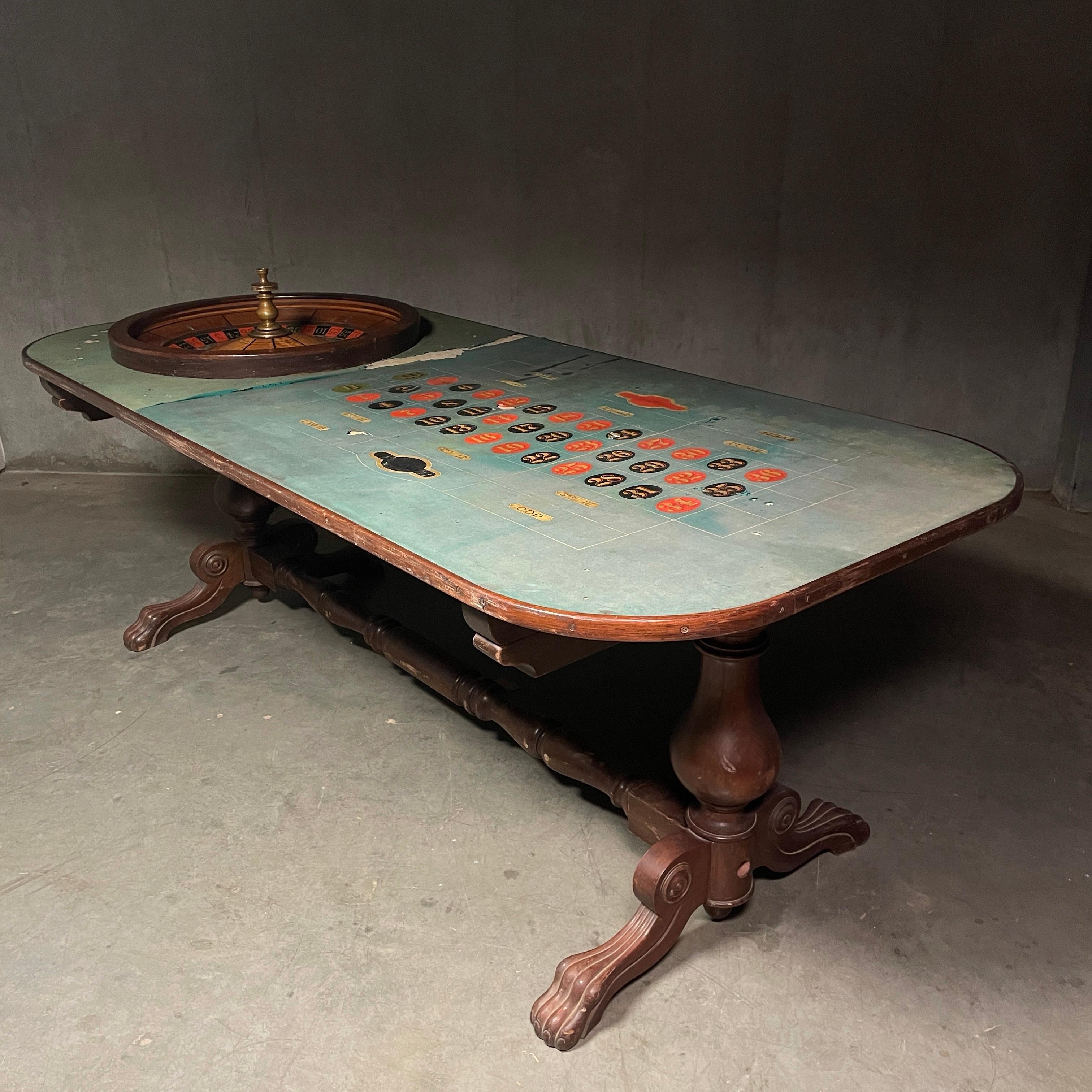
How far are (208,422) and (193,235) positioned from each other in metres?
2.49

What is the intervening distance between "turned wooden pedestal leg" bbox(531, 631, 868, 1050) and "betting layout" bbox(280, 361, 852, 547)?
29cm

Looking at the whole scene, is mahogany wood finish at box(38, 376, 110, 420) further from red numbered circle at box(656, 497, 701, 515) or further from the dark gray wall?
red numbered circle at box(656, 497, 701, 515)

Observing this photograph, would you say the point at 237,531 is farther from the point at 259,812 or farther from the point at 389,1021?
the point at 389,1021

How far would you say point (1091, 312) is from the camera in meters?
4.10

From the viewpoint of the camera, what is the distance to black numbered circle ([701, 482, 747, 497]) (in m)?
2.02

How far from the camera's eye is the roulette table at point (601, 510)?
1721 mm

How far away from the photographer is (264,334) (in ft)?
10.5

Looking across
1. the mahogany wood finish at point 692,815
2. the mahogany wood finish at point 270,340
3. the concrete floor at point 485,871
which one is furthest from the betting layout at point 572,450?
the concrete floor at point 485,871

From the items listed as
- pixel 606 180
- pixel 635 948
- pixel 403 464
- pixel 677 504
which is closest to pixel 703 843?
pixel 635 948

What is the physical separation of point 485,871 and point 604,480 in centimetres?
90

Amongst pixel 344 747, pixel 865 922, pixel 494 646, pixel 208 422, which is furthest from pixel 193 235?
pixel 865 922

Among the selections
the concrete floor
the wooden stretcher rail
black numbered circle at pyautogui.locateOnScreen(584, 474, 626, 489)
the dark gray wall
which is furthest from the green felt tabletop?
the dark gray wall

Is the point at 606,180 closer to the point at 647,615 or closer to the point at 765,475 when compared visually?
the point at 765,475

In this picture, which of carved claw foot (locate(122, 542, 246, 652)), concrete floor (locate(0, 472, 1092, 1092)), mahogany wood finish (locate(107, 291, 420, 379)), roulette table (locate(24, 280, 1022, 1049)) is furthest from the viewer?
carved claw foot (locate(122, 542, 246, 652))
